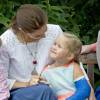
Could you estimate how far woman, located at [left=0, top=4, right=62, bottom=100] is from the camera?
14.8 feet

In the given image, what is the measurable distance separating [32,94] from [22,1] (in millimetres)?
2410

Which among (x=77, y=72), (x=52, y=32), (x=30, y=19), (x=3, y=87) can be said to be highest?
(x=30, y=19)

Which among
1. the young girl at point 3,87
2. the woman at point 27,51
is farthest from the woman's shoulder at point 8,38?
the young girl at point 3,87

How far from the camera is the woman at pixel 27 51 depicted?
4504 mm

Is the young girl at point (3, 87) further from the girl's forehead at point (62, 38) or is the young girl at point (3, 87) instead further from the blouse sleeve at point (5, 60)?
the girl's forehead at point (62, 38)

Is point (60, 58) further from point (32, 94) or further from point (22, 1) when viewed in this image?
point (22, 1)

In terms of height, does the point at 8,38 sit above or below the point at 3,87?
above

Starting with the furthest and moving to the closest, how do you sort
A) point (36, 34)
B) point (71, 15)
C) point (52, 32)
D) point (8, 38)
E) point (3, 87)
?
point (71, 15)
point (52, 32)
point (8, 38)
point (36, 34)
point (3, 87)

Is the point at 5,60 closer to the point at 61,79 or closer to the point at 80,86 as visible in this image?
the point at 61,79

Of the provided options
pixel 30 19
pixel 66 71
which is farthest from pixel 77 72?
pixel 30 19

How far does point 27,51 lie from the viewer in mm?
4785

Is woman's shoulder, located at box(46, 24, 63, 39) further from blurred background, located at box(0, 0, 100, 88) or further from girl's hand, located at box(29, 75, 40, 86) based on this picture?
blurred background, located at box(0, 0, 100, 88)

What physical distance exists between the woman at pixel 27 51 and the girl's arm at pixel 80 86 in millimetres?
229

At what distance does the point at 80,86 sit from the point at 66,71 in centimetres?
19
